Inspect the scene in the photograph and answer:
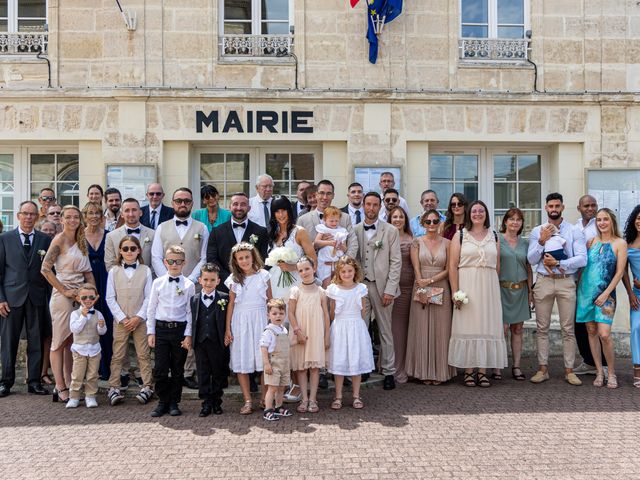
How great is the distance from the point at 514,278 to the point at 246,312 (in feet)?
10.6

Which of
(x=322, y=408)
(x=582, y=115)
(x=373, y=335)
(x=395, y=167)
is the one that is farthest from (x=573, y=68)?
(x=322, y=408)

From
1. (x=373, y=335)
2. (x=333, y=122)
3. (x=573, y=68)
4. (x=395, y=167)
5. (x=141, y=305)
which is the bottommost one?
(x=373, y=335)

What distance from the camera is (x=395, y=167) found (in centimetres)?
1038

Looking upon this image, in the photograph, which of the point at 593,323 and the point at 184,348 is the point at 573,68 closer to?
the point at 593,323

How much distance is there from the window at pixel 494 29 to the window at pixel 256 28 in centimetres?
295

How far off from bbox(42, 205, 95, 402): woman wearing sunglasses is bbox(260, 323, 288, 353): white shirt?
2.20 metres

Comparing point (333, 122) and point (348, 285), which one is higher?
point (333, 122)

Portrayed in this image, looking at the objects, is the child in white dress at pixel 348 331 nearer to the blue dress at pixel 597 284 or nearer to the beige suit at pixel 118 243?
the beige suit at pixel 118 243

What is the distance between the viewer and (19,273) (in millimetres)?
7016

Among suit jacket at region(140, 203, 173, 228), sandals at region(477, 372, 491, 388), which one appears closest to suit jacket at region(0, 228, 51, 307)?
suit jacket at region(140, 203, 173, 228)

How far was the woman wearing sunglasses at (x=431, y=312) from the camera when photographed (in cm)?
713

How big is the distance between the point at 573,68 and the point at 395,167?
3.44m

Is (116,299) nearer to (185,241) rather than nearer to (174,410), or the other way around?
(185,241)

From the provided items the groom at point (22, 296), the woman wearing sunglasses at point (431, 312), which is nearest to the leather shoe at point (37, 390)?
the groom at point (22, 296)
